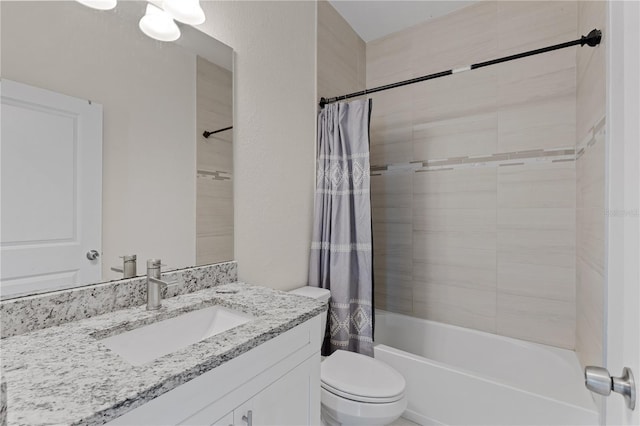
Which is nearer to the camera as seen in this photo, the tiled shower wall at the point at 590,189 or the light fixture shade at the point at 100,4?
the light fixture shade at the point at 100,4

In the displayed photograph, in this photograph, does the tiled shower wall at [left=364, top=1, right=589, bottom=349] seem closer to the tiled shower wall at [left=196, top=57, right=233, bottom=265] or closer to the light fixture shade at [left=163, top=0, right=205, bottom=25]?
the tiled shower wall at [left=196, top=57, right=233, bottom=265]

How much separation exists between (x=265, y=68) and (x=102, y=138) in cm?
95

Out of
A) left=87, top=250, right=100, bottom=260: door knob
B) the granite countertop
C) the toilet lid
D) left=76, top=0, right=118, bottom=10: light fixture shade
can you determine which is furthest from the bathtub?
left=76, top=0, right=118, bottom=10: light fixture shade

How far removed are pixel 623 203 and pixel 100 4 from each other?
156cm

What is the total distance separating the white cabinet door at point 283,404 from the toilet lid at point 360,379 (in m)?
0.33

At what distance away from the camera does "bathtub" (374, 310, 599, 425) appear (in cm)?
139

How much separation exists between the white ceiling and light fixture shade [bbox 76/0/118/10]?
5.28 ft

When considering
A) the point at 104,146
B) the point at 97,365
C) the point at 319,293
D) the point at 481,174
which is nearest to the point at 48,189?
the point at 104,146

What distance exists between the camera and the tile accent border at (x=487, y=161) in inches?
75.9

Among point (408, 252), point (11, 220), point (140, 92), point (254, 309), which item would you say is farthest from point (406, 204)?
point (11, 220)

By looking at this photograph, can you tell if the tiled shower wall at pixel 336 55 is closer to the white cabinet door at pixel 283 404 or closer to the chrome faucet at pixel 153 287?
the chrome faucet at pixel 153 287

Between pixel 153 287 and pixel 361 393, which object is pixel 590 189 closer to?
pixel 361 393

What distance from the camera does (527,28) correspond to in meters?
2.02

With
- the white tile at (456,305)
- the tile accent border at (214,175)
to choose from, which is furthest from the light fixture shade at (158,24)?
the white tile at (456,305)
